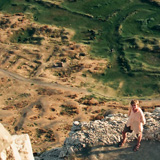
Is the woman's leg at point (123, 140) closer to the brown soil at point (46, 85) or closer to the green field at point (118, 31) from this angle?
the brown soil at point (46, 85)

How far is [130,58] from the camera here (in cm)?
3216

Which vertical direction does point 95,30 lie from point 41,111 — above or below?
above

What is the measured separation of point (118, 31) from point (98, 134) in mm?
24247

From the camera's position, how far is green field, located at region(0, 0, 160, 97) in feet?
97.9

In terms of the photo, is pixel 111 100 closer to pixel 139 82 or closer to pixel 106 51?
pixel 139 82

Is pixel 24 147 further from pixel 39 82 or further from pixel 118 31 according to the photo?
pixel 118 31

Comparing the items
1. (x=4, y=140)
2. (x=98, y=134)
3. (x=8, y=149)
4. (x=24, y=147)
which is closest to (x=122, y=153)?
(x=98, y=134)

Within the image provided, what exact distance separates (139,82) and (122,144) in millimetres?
17536

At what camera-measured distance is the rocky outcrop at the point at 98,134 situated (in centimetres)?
1255

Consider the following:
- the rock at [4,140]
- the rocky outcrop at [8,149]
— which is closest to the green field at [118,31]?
the rocky outcrop at [8,149]

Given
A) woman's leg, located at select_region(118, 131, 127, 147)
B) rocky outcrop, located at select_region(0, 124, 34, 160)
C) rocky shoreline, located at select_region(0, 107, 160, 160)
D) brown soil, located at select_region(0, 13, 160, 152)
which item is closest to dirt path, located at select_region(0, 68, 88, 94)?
brown soil, located at select_region(0, 13, 160, 152)

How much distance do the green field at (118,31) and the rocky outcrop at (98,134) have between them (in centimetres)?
1427

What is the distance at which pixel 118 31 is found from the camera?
35688 millimetres

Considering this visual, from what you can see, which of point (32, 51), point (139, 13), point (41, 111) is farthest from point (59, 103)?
point (139, 13)
